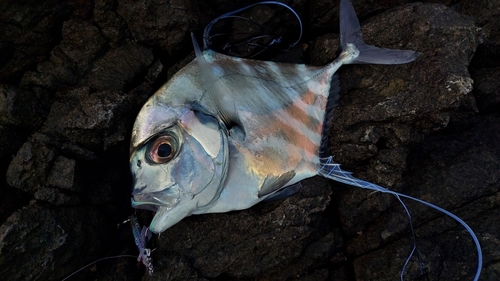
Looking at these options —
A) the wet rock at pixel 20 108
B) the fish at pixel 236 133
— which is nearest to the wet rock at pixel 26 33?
the wet rock at pixel 20 108

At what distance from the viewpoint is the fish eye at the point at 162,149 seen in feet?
5.48

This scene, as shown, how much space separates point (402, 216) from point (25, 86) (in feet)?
8.28

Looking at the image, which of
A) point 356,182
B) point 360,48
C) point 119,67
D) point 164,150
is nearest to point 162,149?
point 164,150

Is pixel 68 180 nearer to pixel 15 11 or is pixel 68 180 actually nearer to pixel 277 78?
pixel 15 11

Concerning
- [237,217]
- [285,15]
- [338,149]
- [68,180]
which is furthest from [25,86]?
[338,149]

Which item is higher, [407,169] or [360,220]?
[407,169]

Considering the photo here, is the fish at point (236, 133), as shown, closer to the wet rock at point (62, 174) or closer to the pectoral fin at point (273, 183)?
the pectoral fin at point (273, 183)

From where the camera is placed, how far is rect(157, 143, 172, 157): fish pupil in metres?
1.68

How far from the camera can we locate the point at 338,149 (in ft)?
6.93

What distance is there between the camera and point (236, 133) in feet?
6.05

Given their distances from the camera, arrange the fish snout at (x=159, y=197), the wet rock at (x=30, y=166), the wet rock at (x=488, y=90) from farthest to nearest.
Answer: the wet rock at (x=488, y=90), the wet rock at (x=30, y=166), the fish snout at (x=159, y=197)

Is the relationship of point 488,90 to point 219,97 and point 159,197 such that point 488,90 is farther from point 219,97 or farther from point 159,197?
point 159,197

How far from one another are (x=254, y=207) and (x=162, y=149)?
2.30 feet

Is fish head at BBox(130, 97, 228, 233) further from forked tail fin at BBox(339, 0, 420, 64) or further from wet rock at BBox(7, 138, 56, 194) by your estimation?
forked tail fin at BBox(339, 0, 420, 64)
